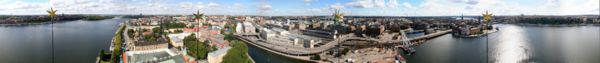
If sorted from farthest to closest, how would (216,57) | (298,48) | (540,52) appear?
1. (540,52)
2. (298,48)
3. (216,57)

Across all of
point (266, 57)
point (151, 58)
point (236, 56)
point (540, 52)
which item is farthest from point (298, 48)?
point (540, 52)

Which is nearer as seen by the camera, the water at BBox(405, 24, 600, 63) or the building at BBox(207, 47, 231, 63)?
the building at BBox(207, 47, 231, 63)

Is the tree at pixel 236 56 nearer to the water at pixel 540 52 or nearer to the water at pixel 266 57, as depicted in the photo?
the water at pixel 266 57

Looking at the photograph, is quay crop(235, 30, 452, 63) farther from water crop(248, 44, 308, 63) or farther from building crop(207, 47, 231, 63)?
building crop(207, 47, 231, 63)

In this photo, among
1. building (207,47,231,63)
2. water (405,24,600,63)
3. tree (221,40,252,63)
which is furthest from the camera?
water (405,24,600,63)

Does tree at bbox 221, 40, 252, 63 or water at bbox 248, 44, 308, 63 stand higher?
tree at bbox 221, 40, 252, 63

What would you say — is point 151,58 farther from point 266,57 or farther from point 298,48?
point 298,48

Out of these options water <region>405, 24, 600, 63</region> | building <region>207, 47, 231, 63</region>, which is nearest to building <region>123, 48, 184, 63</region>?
building <region>207, 47, 231, 63</region>

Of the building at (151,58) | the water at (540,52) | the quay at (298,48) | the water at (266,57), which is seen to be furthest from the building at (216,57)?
the water at (540,52)

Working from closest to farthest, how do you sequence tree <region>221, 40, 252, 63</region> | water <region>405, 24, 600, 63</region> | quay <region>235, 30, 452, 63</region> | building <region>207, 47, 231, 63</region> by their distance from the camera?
tree <region>221, 40, 252, 63</region>
building <region>207, 47, 231, 63</region>
water <region>405, 24, 600, 63</region>
quay <region>235, 30, 452, 63</region>

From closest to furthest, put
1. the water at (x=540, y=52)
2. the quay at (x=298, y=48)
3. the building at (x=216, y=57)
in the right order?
the building at (x=216, y=57) < the water at (x=540, y=52) < the quay at (x=298, y=48)

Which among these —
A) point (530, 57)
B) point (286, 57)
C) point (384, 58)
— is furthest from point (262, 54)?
point (530, 57)
